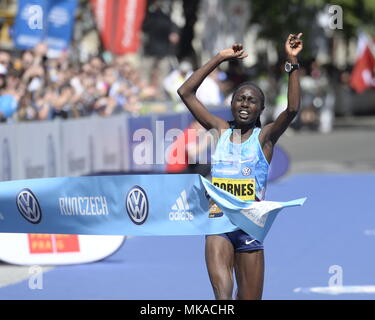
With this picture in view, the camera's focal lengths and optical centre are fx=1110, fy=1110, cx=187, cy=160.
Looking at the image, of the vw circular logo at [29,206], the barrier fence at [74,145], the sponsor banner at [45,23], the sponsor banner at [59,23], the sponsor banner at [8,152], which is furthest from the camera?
the sponsor banner at [59,23]

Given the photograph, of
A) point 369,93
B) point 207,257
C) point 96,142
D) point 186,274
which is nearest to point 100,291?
point 186,274

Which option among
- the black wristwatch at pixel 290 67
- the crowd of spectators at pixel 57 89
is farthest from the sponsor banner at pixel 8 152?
the black wristwatch at pixel 290 67

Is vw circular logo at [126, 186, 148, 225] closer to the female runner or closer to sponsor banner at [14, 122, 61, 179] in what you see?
the female runner

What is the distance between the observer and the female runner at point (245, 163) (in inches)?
265

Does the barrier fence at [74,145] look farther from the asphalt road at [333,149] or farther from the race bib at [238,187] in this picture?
the race bib at [238,187]

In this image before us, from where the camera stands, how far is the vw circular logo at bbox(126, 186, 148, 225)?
7.44 m

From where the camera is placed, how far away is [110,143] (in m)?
17.4

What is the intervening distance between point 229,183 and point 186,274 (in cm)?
359

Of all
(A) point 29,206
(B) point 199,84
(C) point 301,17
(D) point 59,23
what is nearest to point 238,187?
(B) point 199,84

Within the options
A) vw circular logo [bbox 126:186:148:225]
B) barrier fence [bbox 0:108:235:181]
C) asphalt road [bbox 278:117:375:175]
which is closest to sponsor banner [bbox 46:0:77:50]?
Answer: barrier fence [bbox 0:108:235:181]

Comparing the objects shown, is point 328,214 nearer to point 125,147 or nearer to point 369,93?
point 125,147

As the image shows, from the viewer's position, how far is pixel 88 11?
35312mm

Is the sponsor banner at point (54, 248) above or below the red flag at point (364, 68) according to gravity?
below

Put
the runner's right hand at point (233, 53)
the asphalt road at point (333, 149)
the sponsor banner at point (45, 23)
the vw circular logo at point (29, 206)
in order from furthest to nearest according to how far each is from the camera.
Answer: the asphalt road at point (333, 149) → the sponsor banner at point (45, 23) → the vw circular logo at point (29, 206) → the runner's right hand at point (233, 53)
